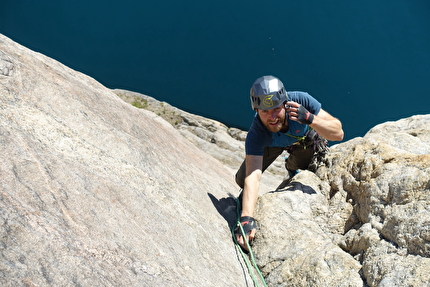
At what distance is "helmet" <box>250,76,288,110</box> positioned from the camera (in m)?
3.89

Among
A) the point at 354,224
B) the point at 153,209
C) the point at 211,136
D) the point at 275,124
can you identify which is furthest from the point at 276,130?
the point at 211,136

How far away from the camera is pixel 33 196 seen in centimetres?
224

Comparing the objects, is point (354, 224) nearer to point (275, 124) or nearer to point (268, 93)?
point (275, 124)

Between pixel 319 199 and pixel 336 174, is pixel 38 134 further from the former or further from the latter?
pixel 336 174

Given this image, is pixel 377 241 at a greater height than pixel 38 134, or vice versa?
pixel 377 241

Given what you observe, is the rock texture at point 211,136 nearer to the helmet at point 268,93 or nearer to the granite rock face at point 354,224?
the granite rock face at point 354,224

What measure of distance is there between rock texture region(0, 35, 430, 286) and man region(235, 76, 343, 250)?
27 centimetres

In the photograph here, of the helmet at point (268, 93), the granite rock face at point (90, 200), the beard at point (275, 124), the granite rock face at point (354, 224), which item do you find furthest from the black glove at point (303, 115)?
the granite rock face at point (90, 200)

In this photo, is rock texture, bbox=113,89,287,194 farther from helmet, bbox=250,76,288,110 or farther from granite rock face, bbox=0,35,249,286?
granite rock face, bbox=0,35,249,286

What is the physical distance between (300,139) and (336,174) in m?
0.67

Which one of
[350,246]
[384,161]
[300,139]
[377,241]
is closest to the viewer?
[377,241]

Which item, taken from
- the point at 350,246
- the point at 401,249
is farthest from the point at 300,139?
the point at 401,249

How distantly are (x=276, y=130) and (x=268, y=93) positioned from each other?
2.51 feet

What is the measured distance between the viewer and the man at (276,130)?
3887 millimetres
